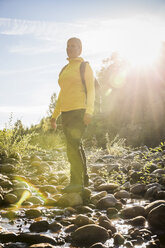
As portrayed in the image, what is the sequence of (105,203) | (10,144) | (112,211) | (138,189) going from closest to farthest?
1. (112,211)
2. (105,203)
3. (138,189)
4. (10,144)

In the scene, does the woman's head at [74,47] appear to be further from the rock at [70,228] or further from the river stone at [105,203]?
the rock at [70,228]

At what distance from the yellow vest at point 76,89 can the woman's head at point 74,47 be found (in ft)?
0.26

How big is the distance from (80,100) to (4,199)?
1561mm

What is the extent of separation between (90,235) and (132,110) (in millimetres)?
11315

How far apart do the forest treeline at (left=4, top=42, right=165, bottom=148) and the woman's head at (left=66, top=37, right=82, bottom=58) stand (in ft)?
24.7

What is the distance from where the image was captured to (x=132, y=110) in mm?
12836

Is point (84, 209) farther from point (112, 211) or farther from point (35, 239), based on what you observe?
point (35, 239)

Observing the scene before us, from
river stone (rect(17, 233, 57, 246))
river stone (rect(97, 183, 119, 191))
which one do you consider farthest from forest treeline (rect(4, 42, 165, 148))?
river stone (rect(17, 233, 57, 246))

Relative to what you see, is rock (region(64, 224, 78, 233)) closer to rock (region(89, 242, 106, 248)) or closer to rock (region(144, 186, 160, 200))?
rock (region(89, 242, 106, 248))

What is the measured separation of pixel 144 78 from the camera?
1328cm

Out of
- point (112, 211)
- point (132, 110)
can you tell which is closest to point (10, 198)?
point (112, 211)

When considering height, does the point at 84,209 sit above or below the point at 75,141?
below

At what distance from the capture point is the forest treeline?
11.1 m

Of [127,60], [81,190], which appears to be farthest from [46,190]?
[127,60]
